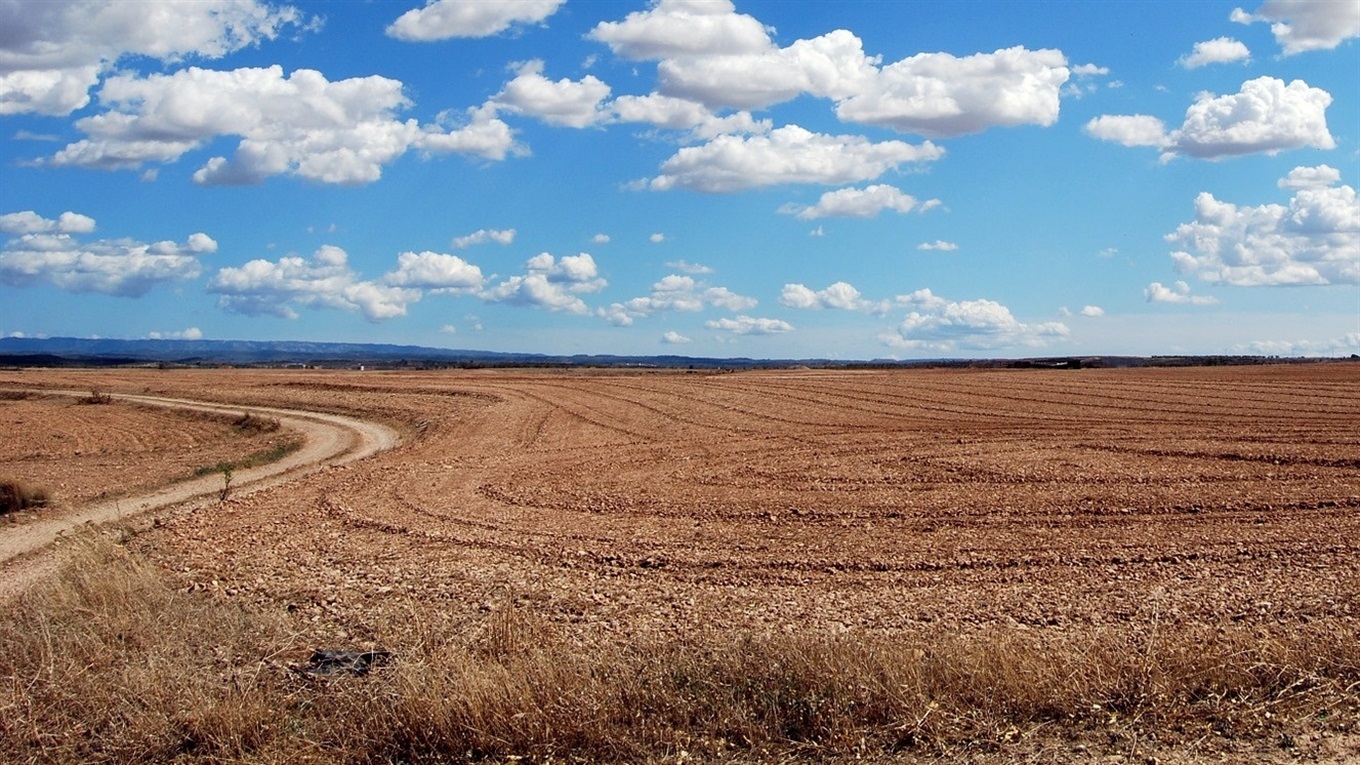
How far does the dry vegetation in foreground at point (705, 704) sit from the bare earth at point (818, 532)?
1.09 m

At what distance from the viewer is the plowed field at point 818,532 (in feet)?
38.0

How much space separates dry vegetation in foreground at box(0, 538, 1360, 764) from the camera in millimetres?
7230

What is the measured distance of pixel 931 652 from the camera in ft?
28.5

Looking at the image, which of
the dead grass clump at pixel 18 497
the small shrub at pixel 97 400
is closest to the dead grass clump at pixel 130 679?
the dead grass clump at pixel 18 497

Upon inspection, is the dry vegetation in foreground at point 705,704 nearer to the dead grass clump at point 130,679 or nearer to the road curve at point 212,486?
the dead grass clump at point 130,679

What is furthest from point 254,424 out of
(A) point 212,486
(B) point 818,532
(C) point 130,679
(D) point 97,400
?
(C) point 130,679

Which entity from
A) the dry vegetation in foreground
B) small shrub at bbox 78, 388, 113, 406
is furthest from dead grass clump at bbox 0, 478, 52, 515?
small shrub at bbox 78, 388, 113, 406

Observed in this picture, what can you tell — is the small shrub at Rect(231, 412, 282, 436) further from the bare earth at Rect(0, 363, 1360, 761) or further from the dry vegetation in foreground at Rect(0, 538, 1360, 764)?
the dry vegetation in foreground at Rect(0, 538, 1360, 764)

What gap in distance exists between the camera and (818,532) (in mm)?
16141

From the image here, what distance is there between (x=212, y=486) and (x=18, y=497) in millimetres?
4179

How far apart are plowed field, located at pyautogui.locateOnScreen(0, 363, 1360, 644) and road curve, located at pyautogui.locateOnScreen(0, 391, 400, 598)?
4.88 feet

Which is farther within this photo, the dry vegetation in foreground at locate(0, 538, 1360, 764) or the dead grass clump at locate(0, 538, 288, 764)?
the dead grass clump at locate(0, 538, 288, 764)

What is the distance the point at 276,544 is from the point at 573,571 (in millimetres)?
4922

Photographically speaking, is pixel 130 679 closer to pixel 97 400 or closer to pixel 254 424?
pixel 254 424
